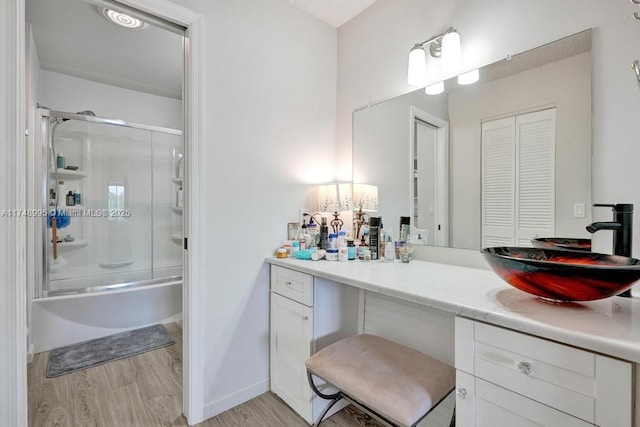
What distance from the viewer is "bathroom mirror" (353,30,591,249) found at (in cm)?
122

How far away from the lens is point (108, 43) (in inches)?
91.4

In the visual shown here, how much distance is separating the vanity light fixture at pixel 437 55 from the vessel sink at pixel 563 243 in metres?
0.94

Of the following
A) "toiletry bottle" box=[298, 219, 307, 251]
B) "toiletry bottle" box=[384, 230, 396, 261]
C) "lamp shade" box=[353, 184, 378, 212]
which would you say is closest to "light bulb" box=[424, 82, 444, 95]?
"lamp shade" box=[353, 184, 378, 212]

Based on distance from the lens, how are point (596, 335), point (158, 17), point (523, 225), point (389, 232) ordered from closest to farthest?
1. point (596, 335)
2. point (523, 225)
3. point (158, 17)
4. point (389, 232)

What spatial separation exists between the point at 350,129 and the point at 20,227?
1853 mm

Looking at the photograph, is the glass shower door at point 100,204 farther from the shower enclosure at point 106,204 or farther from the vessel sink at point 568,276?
the vessel sink at point 568,276

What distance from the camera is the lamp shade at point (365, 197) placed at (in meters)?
1.99

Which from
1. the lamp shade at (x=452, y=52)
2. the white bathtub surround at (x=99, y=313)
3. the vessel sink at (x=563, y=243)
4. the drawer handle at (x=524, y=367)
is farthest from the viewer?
the white bathtub surround at (x=99, y=313)

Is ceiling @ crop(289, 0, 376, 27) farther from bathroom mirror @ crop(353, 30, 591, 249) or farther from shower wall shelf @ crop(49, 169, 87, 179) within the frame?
shower wall shelf @ crop(49, 169, 87, 179)

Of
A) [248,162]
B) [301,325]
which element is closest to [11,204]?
[248,162]

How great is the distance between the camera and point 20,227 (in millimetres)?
1250

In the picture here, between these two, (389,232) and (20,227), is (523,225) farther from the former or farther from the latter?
(20,227)

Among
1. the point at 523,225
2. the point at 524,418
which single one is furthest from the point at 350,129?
the point at 524,418

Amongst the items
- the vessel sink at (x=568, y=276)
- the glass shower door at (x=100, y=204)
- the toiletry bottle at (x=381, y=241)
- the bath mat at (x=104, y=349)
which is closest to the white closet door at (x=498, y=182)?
the vessel sink at (x=568, y=276)
